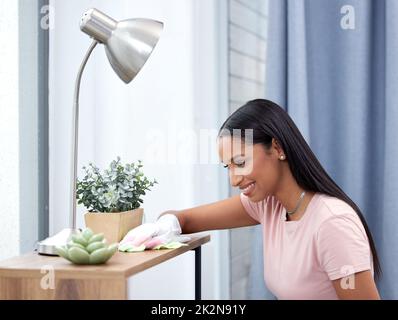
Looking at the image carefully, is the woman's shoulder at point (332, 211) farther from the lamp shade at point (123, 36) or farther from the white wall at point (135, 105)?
the white wall at point (135, 105)

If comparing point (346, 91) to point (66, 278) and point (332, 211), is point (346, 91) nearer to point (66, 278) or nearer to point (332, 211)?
point (332, 211)

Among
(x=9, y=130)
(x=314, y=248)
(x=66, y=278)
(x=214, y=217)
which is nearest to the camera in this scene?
(x=66, y=278)

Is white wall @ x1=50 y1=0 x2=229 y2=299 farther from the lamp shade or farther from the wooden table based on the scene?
the wooden table

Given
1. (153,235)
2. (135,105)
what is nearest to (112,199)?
(153,235)

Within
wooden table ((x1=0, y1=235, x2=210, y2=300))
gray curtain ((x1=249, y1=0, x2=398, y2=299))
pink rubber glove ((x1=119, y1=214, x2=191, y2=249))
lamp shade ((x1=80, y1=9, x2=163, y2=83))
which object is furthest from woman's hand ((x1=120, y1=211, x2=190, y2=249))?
gray curtain ((x1=249, y1=0, x2=398, y2=299))

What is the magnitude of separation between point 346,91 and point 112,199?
0.87 metres

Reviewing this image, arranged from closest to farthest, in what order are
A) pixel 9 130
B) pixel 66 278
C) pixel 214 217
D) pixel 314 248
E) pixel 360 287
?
pixel 66 278
pixel 360 287
pixel 314 248
pixel 214 217
pixel 9 130

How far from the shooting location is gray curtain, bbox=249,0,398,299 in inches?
69.9

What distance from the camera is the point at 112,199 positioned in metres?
1.34

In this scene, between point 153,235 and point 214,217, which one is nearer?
point 153,235

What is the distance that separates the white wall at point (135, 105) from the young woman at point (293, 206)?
0.59 meters

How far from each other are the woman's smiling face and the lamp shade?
26 cm

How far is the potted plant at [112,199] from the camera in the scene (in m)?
1.33

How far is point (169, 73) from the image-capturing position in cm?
198
